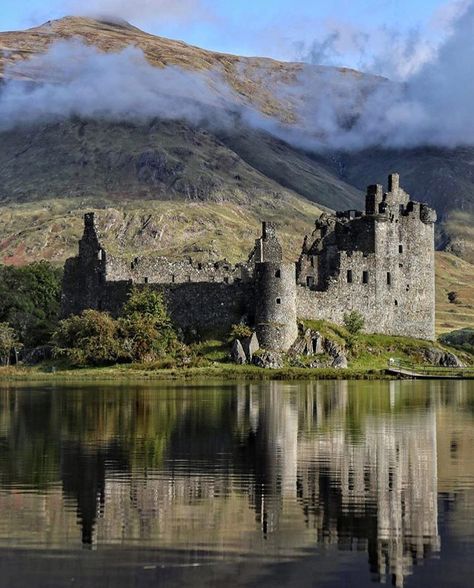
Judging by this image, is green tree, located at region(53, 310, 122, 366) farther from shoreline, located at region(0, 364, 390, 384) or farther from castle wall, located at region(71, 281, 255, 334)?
castle wall, located at region(71, 281, 255, 334)

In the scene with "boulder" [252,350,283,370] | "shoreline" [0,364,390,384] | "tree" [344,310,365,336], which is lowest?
"shoreline" [0,364,390,384]

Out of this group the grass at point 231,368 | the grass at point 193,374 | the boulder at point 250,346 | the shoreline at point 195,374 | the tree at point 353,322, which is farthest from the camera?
the tree at point 353,322

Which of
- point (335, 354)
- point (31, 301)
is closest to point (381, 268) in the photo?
point (335, 354)

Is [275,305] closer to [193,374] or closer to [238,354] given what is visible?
[238,354]

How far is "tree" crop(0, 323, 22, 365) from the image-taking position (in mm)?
104175


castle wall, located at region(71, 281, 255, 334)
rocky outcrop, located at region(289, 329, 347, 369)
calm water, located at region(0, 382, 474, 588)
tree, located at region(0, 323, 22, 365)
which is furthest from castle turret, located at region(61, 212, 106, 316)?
calm water, located at region(0, 382, 474, 588)

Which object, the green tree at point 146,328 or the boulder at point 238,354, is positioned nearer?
the boulder at point 238,354

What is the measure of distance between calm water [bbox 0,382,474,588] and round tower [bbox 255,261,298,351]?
40.0 metres

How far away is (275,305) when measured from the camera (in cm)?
10112

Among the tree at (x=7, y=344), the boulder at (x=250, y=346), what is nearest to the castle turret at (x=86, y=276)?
the tree at (x=7, y=344)

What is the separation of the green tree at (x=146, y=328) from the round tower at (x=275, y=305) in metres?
6.83

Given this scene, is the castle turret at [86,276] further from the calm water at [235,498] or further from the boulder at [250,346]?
the calm water at [235,498]

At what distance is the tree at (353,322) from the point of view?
10662 centimetres

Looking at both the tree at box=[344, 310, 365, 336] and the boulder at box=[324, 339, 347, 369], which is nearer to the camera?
the boulder at box=[324, 339, 347, 369]
